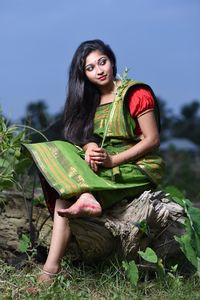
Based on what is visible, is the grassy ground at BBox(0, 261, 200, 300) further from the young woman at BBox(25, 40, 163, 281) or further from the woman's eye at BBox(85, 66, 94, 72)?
the woman's eye at BBox(85, 66, 94, 72)

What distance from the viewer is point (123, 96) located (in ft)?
11.3

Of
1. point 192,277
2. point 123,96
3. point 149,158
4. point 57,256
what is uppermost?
point 123,96

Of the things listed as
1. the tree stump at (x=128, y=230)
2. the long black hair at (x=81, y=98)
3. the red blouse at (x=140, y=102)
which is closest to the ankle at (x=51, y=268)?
the tree stump at (x=128, y=230)

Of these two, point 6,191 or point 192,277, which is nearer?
point 192,277

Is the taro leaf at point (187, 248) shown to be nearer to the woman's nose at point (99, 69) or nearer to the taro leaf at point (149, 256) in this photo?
the taro leaf at point (149, 256)

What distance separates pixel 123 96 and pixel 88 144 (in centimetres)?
33

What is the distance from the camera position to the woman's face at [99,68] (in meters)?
3.55

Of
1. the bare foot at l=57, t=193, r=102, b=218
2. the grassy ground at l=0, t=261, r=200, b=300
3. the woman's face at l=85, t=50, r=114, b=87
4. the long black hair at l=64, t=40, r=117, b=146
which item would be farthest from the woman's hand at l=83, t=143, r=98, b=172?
the grassy ground at l=0, t=261, r=200, b=300

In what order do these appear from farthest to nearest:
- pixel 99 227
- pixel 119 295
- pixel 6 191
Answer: pixel 6 191
pixel 99 227
pixel 119 295

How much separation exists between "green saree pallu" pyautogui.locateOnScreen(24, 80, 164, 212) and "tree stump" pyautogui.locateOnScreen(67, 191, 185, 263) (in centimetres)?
10

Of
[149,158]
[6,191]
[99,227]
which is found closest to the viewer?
[99,227]

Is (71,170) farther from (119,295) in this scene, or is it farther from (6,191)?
(6,191)

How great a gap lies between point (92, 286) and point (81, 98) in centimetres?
107

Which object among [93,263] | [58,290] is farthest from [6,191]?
[58,290]
